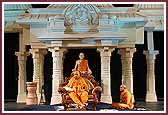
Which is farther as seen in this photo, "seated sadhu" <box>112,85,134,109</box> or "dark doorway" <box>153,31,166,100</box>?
"dark doorway" <box>153,31,166,100</box>

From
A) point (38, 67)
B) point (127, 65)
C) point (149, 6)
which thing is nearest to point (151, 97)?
point (127, 65)

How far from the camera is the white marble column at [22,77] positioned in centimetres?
586

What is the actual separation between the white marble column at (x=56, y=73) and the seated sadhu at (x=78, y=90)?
18 cm

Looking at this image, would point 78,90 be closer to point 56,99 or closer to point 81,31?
point 56,99

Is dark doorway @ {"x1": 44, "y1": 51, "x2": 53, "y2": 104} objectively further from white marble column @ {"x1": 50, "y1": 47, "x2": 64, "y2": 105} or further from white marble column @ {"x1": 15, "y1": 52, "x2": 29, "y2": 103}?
white marble column @ {"x1": 15, "y1": 52, "x2": 29, "y2": 103}

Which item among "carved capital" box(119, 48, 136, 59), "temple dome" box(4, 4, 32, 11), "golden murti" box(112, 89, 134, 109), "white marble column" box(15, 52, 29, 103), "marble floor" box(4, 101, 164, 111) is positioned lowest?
"marble floor" box(4, 101, 164, 111)

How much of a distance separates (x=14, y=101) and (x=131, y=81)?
5.26 feet

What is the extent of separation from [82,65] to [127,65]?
2.08 feet

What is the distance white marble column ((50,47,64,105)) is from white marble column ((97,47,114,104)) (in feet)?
1.76

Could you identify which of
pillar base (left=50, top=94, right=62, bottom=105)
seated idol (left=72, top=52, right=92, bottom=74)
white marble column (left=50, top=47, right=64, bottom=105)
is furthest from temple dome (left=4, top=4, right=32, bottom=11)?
pillar base (left=50, top=94, right=62, bottom=105)

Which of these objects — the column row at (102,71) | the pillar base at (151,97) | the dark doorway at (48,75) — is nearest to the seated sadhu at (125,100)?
the column row at (102,71)

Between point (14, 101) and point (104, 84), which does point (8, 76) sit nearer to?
point (14, 101)

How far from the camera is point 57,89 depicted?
227 inches

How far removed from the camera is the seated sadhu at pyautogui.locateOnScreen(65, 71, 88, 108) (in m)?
5.65
